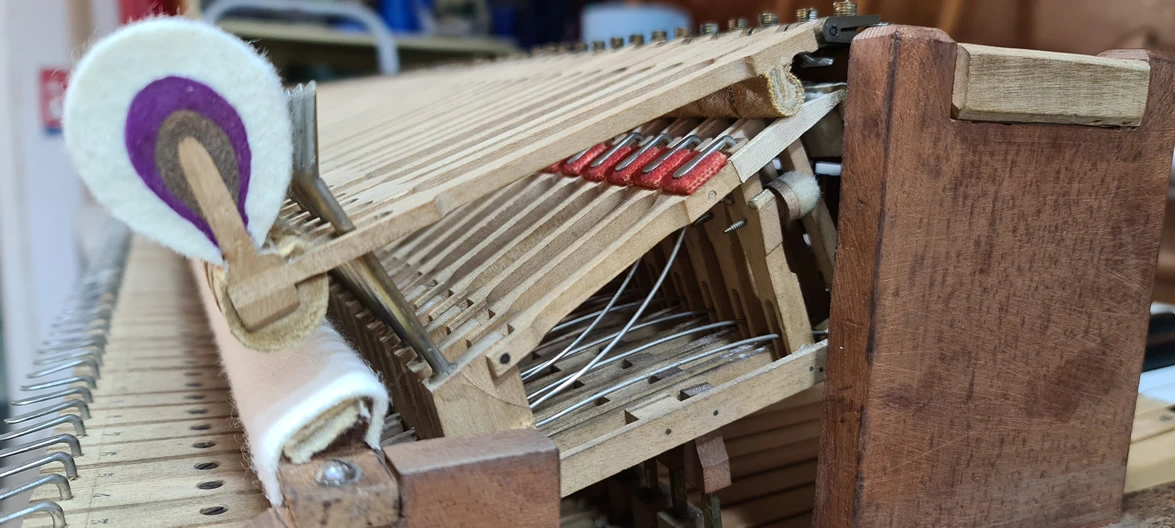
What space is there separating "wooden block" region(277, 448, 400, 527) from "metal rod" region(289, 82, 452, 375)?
12cm

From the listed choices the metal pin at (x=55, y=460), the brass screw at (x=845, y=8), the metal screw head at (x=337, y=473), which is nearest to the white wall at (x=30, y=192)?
the metal pin at (x=55, y=460)

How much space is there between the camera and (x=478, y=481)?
64 centimetres

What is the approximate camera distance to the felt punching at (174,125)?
519 millimetres

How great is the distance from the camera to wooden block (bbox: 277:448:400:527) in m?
0.61

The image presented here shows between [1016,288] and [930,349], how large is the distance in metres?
0.11

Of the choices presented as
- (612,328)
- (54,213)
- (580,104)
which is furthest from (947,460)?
(54,213)

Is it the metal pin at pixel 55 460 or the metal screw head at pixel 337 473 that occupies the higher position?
the metal screw head at pixel 337 473

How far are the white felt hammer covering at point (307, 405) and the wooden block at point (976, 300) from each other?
44 centimetres

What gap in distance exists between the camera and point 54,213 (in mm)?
3557

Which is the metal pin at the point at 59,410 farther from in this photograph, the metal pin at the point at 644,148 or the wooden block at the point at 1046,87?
the wooden block at the point at 1046,87

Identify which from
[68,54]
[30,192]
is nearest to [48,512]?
[68,54]

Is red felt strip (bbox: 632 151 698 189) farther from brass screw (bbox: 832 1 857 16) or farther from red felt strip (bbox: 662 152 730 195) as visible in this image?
brass screw (bbox: 832 1 857 16)

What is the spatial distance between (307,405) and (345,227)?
14 centimetres

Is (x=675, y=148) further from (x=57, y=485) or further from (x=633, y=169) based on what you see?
(x=57, y=485)
